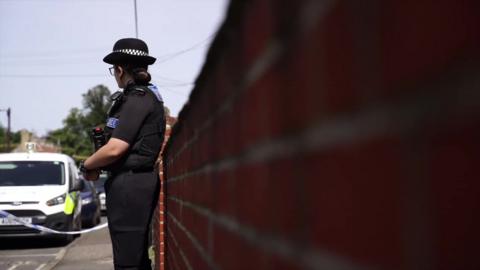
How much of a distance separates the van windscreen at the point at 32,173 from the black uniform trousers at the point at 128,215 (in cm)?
966

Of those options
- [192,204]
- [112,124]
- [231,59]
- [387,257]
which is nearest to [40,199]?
[112,124]

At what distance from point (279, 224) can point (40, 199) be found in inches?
483

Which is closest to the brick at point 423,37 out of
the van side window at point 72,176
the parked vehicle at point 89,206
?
the van side window at point 72,176

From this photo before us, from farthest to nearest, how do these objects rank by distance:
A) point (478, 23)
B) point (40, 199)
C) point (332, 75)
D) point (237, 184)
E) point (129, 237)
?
1. point (40, 199)
2. point (129, 237)
3. point (237, 184)
4. point (332, 75)
5. point (478, 23)

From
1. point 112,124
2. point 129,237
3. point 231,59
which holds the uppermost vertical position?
point 112,124

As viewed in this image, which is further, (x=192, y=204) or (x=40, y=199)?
(x=40, y=199)

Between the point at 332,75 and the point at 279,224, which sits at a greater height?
the point at 332,75

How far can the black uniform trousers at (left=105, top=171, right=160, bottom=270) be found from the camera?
3943 mm

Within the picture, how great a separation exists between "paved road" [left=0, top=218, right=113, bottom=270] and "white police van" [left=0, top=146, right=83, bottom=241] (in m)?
0.34

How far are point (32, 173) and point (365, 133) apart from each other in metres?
13.4

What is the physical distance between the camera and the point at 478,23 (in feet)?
1.69

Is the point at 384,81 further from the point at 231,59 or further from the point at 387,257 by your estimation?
the point at 231,59

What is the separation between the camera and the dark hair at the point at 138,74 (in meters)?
4.37

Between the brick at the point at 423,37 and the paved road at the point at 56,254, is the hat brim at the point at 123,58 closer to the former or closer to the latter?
the brick at the point at 423,37
